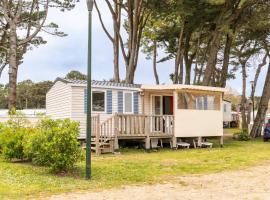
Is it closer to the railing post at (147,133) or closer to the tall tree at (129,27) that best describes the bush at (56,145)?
the railing post at (147,133)

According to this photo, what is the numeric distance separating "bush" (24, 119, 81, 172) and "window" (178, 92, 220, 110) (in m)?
9.51

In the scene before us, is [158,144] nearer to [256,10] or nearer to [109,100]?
[109,100]

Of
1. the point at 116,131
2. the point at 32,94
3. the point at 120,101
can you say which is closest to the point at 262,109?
the point at 120,101

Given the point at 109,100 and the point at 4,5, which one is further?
the point at 4,5

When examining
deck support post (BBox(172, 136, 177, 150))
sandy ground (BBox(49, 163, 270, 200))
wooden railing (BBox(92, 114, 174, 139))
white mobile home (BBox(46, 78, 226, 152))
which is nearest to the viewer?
sandy ground (BBox(49, 163, 270, 200))

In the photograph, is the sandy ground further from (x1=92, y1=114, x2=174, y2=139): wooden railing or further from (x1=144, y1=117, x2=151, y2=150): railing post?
(x1=144, y1=117, x2=151, y2=150): railing post

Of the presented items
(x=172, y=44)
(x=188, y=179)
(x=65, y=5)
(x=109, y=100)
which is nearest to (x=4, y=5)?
(x=65, y=5)

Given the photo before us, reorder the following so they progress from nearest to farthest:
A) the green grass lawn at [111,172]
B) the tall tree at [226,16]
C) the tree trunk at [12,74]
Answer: the green grass lawn at [111,172]
the tree trunk at [12,74]
the tall tree at [226,16]

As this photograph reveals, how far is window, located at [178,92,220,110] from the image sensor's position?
20500 millimetres

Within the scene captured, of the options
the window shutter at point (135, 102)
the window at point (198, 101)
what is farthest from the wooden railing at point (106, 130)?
the window at point (198, 101)

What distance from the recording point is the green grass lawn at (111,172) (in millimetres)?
9547

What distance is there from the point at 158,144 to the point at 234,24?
10395mm

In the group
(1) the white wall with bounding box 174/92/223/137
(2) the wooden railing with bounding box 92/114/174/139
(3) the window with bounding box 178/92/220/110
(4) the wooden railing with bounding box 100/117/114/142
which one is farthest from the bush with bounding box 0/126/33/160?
(3) the window with bounding box 178/92/220/110

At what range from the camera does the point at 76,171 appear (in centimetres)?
1209
